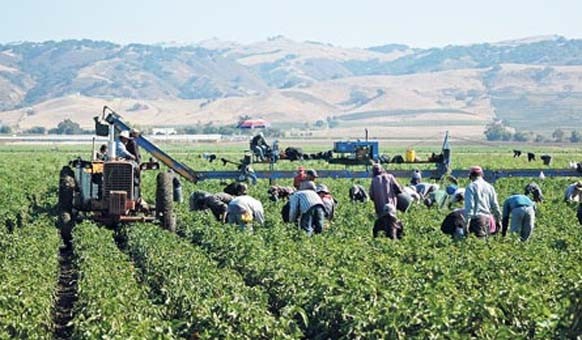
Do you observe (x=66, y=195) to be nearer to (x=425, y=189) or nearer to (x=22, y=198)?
(x=22, y=198)

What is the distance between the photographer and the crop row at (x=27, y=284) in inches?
466

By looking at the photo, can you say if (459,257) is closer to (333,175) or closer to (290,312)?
(290,312)

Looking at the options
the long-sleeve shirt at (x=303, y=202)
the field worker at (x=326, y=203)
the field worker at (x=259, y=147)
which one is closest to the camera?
the long-sleeve shirt at (x=303, y=202)

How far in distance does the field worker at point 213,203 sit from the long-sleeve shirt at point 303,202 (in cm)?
319

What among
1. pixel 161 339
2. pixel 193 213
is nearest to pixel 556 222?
pixel 193 213

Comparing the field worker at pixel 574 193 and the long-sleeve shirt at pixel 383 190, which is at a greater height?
the long-sleeve shirt at pixel 383 190

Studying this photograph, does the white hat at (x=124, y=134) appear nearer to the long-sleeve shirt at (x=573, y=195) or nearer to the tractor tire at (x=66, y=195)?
the tractor tire at (x=66, y=195)

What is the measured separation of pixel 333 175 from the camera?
104 feet

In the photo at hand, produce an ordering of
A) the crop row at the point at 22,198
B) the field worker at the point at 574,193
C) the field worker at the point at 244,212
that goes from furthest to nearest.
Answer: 1. the field worker at the point at 574,193
2. the crop row at the point at 22,198
3. the field worker at the point at 244,212

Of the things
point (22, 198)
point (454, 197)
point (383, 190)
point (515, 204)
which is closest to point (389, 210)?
point (383, 190)

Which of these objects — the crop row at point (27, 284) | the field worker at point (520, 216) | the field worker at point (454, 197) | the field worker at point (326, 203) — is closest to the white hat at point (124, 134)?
the crop row at point (27, 284)

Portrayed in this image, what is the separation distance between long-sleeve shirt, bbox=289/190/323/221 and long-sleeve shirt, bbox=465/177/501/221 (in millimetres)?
2774

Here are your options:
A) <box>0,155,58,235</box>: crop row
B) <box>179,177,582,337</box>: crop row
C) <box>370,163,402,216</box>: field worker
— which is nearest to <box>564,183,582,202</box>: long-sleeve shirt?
<box>179,177,582,337</box>: crop row

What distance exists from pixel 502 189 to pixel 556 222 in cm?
1319
